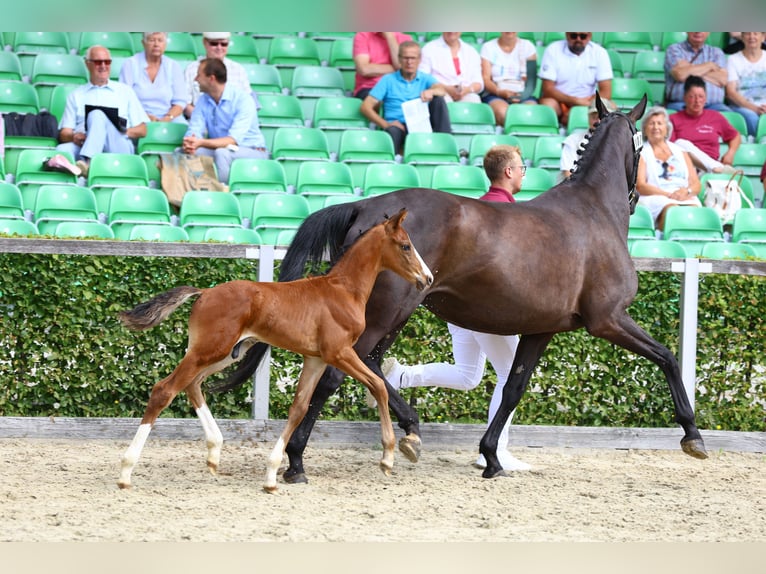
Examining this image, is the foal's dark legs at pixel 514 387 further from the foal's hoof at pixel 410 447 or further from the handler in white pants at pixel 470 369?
the foal's hoof at pixel 410 447

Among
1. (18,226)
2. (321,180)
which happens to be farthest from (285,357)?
(321,180)

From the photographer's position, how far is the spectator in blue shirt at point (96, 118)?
9.77 meters

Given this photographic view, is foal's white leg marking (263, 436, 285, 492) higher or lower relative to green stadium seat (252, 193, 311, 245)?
lower

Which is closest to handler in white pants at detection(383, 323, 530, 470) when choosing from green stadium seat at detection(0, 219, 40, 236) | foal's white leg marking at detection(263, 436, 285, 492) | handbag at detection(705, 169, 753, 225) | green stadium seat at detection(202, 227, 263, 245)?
foal's white leg marking at detection(263, 436, 285, 492)

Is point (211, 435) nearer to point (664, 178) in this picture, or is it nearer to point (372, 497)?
point (372, 497)

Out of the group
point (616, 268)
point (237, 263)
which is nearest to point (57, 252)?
point (237, 263)

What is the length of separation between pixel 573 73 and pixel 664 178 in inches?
78.2

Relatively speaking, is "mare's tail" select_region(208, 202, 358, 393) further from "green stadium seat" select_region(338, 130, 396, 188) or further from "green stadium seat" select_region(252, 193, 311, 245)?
"green stadium seat" select_region(338, 130, 396, 188)

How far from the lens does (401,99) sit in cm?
1086

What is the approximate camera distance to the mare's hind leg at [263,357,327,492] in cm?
484

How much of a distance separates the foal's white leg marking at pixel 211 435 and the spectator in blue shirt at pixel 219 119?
5495 millimetres

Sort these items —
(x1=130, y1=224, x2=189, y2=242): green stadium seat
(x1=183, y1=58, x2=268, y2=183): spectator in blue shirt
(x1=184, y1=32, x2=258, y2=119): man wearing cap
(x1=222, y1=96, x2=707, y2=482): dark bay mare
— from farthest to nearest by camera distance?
(x1=184, y1=32, x2=258, y2=119): man wearing cap < (x1=183, y1=58, x2=268, y2=183): spectator in blue shirt < (x1=130, y1=224, x2=189, y2=242): green stadium seat < (x1=222, y1=96, x2=707, y2=482): dark bay mare

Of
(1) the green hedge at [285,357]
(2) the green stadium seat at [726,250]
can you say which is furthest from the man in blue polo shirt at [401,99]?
(1) the green hedge at [285,357]

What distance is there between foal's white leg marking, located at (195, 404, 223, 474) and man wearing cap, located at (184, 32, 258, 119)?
607 cm
